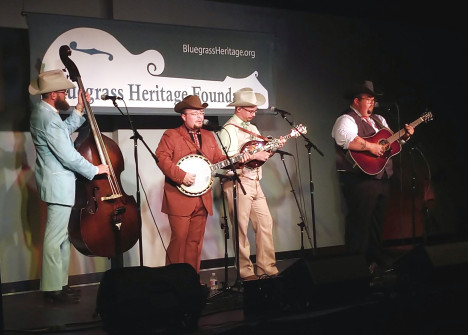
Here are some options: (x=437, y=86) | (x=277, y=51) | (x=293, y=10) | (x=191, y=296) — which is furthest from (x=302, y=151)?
(x=191, y=296)

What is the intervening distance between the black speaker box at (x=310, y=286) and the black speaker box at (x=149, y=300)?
0.41 m

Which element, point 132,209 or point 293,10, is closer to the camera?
point 132,209

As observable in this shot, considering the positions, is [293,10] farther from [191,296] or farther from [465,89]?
[191,296]

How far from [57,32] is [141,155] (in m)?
1.60

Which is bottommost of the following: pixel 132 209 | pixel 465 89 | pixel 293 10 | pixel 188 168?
pixel 132 209

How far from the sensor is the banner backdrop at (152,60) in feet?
19.2

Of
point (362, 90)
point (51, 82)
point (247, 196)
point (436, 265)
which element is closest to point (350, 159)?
point (362, 90)

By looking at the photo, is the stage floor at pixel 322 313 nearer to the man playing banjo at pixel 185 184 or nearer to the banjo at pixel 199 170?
the man playing banjo at pixel 185 184

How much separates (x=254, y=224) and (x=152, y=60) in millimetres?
1951

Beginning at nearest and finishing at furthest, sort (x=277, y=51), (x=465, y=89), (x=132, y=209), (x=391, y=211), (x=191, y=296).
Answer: (x=191, y=296)
(x=132, y=209)
(x=277, y=51)
(x=391, y=211)
(x=465, y=89)

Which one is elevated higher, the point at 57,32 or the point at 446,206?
the point at 57,32

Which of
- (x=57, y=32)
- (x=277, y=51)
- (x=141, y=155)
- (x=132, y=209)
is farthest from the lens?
(x=277, y=51)

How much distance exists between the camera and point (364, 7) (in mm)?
7832

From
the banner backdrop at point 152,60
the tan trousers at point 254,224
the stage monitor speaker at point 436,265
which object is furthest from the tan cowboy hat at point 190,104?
the stage monitor speaker at point 436,265
